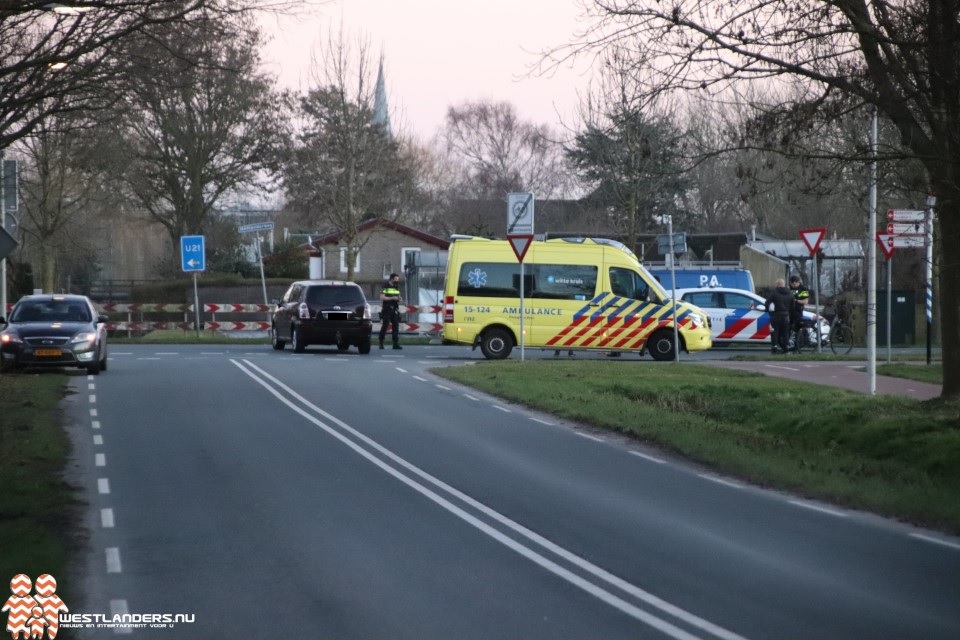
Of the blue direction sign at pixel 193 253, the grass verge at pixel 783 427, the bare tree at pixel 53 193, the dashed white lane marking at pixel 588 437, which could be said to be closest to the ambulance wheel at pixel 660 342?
the grass verge at pixel 783 427

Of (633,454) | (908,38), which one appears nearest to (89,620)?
(633,454)

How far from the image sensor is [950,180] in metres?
12.8

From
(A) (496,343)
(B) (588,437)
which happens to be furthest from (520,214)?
(B) (588,437)

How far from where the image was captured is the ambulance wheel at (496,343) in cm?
2928

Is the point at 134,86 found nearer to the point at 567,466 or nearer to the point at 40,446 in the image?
the point at 40,446

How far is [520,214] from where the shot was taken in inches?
1038

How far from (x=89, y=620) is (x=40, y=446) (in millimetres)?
7392

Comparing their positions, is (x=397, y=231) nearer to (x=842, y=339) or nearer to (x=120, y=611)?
(x=842, y=339)

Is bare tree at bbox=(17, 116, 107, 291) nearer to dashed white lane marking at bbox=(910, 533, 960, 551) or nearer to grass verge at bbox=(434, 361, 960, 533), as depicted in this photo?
grass verge at bbox=(434, 361, 960, 533)

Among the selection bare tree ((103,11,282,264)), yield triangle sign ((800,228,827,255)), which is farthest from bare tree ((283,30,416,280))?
yield triangle sign ((800,228,827,255))

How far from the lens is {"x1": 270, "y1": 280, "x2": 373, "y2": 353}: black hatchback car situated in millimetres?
30984

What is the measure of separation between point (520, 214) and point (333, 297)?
6649 millimetres

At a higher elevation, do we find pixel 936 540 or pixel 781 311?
pixel 781 311

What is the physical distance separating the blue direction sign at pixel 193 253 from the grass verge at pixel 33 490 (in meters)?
18.2
